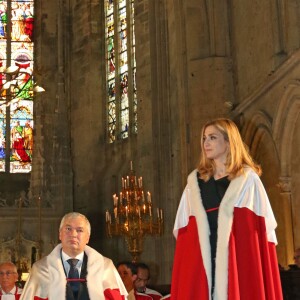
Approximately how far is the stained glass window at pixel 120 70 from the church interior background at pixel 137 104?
0.09 ft

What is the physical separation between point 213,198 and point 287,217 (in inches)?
273

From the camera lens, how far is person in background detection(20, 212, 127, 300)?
3.99 meters

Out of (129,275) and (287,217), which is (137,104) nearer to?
(287,217)

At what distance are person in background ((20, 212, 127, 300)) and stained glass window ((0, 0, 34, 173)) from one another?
13480mm

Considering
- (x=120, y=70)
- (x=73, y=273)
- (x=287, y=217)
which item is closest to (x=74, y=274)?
(x=73, y=273)

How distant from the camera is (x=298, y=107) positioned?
9883mm

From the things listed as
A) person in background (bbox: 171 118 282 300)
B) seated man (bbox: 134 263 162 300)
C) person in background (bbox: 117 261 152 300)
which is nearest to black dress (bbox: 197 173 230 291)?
person in background (bbox: 171 118 282 300)

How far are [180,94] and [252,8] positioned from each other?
2.03 metres

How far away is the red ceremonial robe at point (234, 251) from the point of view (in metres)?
3.26

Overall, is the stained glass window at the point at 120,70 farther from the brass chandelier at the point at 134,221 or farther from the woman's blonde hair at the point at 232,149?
the woman's blonde hair at the point at 232,149

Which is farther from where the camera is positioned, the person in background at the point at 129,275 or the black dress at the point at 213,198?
the person in background at the point at 129,275

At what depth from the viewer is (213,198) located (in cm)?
344

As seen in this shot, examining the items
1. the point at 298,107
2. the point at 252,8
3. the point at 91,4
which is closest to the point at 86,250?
the point at 298,107

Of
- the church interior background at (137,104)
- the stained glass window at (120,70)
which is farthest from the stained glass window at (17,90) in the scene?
the stained glass window at (120,70)
